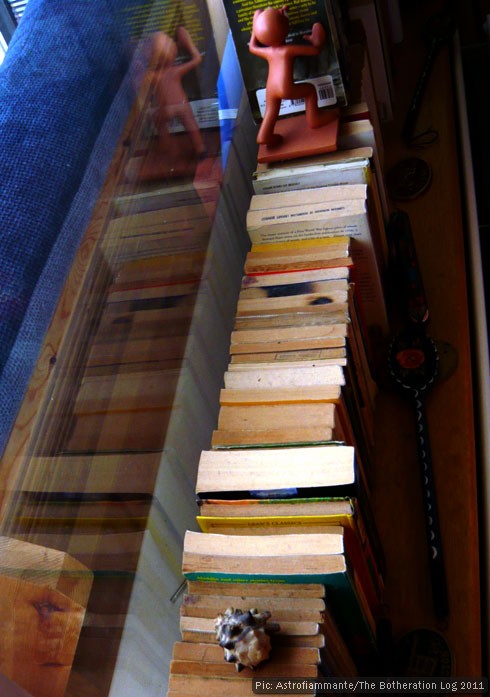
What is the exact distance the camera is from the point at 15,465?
755 mm

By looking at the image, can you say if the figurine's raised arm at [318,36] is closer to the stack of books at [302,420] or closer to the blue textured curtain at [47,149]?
the stack of books at [302,420]

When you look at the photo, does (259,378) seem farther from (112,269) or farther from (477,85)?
(477,85)

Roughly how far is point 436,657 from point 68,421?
0.61m

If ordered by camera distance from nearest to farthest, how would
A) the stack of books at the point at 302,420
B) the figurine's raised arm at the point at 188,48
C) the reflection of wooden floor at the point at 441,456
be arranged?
the stack of books at the point at 302,420 < the reflection of wooden floor at the point at 441,456 < the figurine's raised arm at the point at 188,48

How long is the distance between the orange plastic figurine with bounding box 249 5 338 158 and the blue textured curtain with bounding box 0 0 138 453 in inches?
9.5

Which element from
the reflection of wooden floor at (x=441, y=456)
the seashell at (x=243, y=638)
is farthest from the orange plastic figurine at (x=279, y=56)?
the seashell at (x=243, y=638)

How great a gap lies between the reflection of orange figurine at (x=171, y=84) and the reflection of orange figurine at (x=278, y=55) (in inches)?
5.2

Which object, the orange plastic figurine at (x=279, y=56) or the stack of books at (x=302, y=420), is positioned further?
the orange plastic figurine at (x=279, y=56)

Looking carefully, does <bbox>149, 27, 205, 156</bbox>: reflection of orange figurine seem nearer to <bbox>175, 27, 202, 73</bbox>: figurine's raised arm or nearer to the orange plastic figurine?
<bbox>175, 27, 202, 73</bbox>: figurine's raised arm

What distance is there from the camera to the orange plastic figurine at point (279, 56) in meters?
1.14

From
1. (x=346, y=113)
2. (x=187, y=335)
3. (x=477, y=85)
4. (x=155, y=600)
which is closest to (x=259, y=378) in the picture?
(x=187, y=335)

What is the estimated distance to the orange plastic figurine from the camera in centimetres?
114

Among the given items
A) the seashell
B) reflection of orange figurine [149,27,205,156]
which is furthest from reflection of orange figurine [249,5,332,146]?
the seashell

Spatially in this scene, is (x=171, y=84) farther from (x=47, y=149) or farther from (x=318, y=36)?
(x=47, y=149)
